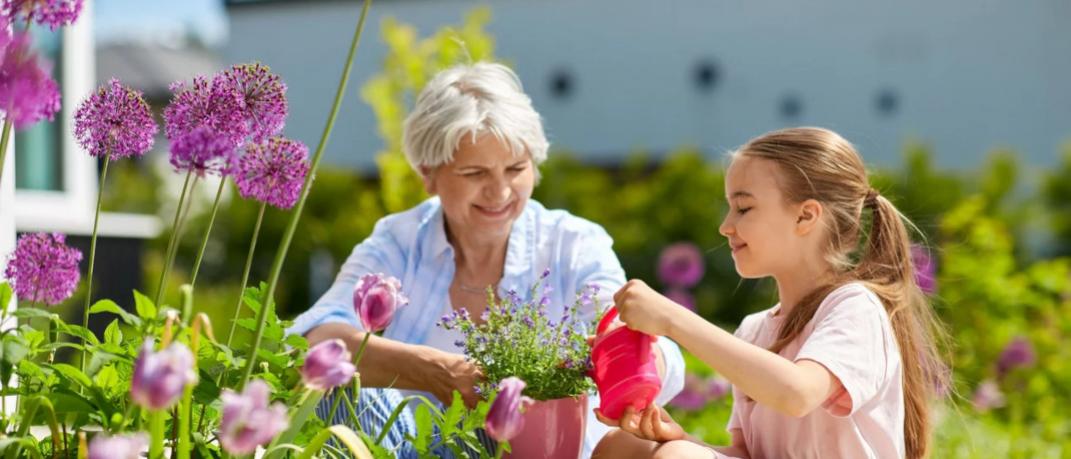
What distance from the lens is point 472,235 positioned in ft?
8.76

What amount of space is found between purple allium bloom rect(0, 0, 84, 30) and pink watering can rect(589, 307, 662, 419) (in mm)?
834

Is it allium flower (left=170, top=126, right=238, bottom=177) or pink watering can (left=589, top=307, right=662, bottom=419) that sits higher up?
allium flower (left=170, top=126, right=238, bottom=177)

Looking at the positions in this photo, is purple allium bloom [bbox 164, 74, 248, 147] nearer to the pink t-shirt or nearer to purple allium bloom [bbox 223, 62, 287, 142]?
purple allium bloom [bbox 223, 62, 287, 142]

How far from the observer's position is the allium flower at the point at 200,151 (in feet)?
A: 4.20

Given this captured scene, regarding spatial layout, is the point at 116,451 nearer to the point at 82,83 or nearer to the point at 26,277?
the point at 26,277

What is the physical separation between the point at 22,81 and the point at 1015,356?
4820mm

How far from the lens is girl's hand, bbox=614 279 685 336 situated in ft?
5.37

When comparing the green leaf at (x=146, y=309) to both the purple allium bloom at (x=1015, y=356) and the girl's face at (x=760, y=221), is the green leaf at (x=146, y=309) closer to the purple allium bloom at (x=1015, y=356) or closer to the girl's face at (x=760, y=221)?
the girl's face at (x=760, y=221)

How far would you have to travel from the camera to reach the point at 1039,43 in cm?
1548

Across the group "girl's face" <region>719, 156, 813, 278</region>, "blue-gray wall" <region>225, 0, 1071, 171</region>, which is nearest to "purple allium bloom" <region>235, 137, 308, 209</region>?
"girl's face" <region>719, 156, 813, 278</region>

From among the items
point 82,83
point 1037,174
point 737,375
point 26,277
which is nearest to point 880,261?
point 737,375

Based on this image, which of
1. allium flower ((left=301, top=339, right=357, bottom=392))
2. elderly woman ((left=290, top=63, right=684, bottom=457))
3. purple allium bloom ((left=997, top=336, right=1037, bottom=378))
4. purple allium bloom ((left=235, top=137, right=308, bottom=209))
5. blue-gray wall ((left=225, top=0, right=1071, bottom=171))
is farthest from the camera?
blue-gray wall ((left=225, top=0, right=1071, bottom=171))

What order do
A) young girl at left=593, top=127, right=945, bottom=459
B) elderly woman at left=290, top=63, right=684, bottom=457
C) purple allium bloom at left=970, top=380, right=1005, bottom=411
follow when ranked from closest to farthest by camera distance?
young girl at left=593, top=127, right=945, bottom=459
elderly woman at left=290, top=63, right=684, bottom=457
purple allium bloom at left=970, top=380, right=1005, bottom=411

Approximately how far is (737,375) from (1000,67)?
1541 centimetres
